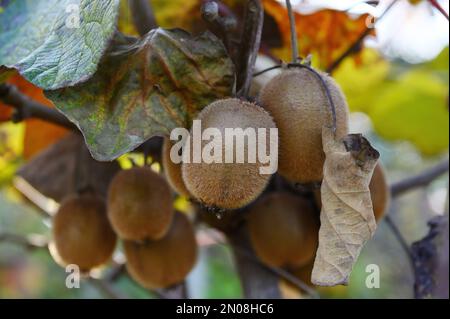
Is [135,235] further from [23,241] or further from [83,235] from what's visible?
[23,241]

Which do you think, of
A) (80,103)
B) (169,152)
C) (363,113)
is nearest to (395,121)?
(363,113)

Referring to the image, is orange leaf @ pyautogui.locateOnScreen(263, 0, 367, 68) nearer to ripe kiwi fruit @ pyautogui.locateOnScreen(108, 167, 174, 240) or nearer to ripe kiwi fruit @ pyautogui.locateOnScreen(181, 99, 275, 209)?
ripe kiwi fruit @ pyautogui.locateOnScreen(108, 167, 174, 240)

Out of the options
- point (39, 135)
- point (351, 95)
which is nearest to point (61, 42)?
point (39, 135)

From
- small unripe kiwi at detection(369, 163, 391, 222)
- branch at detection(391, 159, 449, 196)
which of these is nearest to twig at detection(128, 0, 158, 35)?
small unripe kiwi at detection(369, 163, 391, 222)

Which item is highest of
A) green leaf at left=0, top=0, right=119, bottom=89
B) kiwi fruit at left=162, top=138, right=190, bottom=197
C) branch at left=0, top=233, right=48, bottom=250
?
green leaf at left=0, top=0, right=119, bottom=89

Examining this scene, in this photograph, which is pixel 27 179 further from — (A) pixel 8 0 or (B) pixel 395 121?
(B) pixel 395 121

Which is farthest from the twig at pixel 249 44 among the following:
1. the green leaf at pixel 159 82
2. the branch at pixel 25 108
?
the branch at pixel 25 108

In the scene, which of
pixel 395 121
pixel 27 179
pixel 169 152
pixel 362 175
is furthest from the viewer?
pixel 395 121
